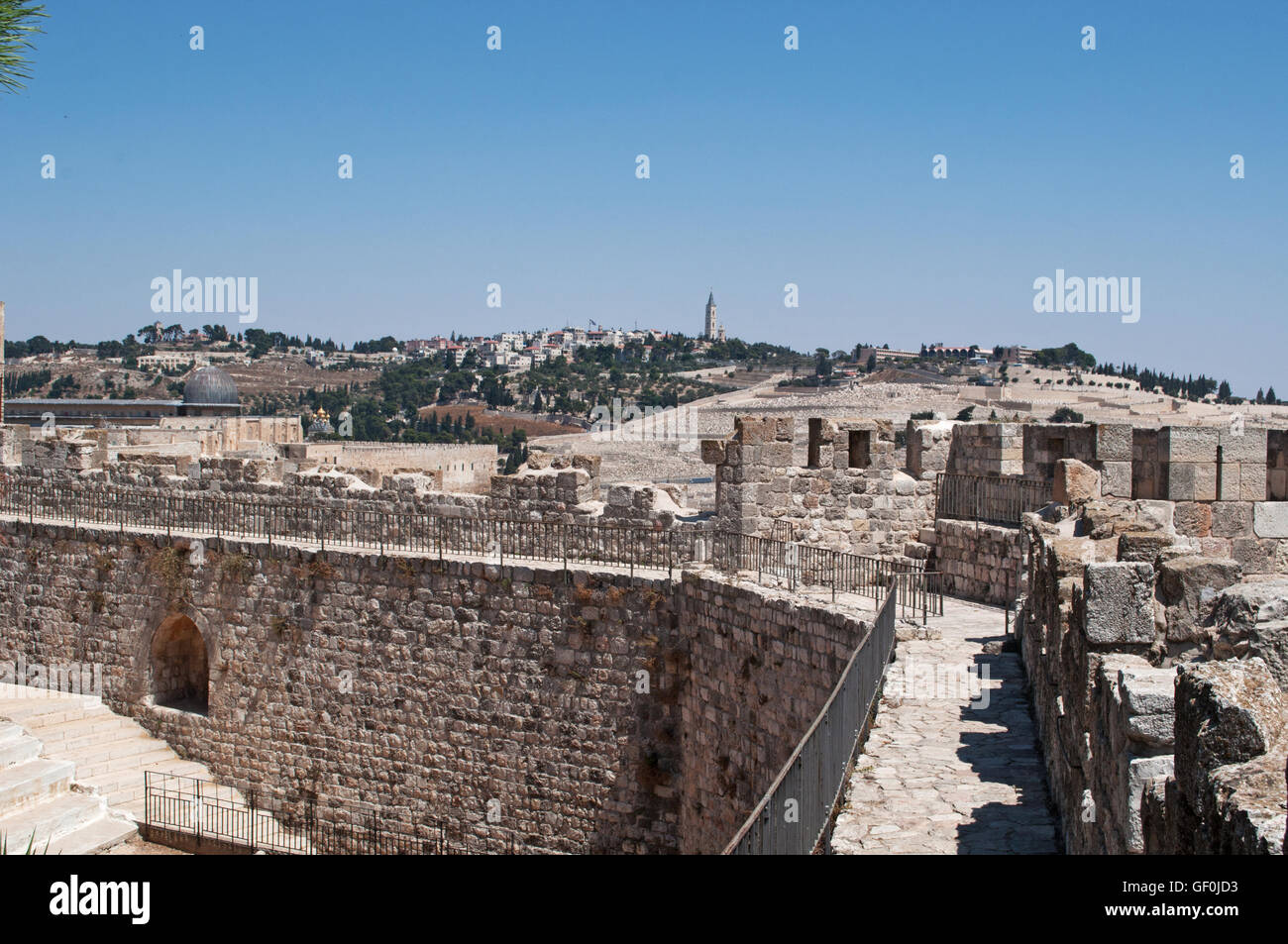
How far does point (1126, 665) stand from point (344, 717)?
9.89 m

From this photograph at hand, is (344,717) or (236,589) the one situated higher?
(236,589)

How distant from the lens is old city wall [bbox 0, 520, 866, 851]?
977cm

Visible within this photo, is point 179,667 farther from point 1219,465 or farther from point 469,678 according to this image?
point 1219,465

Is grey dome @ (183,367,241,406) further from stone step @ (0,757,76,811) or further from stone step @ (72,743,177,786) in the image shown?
stone step @ (0,757,76,811)

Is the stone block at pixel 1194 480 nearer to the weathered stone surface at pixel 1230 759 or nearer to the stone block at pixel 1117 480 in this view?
the stone block at pixel 1117 480

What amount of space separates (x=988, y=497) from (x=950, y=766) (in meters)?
6.55

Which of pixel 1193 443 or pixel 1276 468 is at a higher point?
pixel 1193 443

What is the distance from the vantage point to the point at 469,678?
1183 cm

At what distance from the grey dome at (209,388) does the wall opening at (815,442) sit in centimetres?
4079

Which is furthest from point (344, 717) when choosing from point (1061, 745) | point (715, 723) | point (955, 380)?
point (955, 380)

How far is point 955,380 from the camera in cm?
7194

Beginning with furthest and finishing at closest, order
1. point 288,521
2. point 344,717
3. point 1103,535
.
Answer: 1. point 288,521
2. point 344,717
3. point 1103,535

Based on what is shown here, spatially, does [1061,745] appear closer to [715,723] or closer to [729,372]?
[715,723]

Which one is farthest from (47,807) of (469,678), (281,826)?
(469,678)
